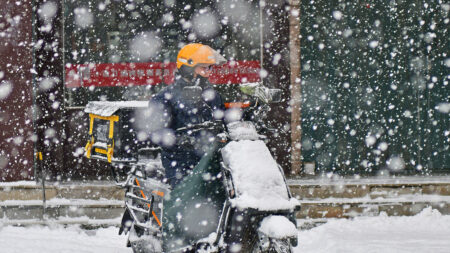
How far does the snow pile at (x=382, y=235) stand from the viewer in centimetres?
638

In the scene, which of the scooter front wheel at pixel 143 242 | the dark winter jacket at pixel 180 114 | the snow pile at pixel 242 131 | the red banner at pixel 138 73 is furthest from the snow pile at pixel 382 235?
the red banner at pixel 138 73

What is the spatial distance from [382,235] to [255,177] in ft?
12.9

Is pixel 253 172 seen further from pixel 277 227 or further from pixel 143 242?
pixel 143 242

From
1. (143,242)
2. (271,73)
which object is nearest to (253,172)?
(143,242)

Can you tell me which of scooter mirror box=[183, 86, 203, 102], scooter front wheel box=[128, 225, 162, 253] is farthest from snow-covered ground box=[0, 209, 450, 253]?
scooter mirror box=[183, 86, 203, 102]

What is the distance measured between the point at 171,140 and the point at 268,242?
1.37m

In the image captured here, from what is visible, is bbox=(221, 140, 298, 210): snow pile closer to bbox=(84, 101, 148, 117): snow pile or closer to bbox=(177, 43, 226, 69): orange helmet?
bbox=(177, 43, 226, 69): orange helmet

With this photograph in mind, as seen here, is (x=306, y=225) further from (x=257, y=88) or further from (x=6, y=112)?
(x=6, y=112)

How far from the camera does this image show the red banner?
9.63 metres

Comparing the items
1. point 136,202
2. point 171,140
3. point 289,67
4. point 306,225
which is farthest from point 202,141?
point 289,67

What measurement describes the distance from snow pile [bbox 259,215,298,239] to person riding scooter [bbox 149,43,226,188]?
1223 millimetres

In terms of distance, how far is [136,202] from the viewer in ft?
18.0

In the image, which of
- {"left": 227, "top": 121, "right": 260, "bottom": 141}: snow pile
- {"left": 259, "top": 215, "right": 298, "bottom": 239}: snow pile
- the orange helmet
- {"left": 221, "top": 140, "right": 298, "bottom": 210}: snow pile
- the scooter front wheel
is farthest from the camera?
the scooter front wheel

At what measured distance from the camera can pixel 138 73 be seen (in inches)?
382
